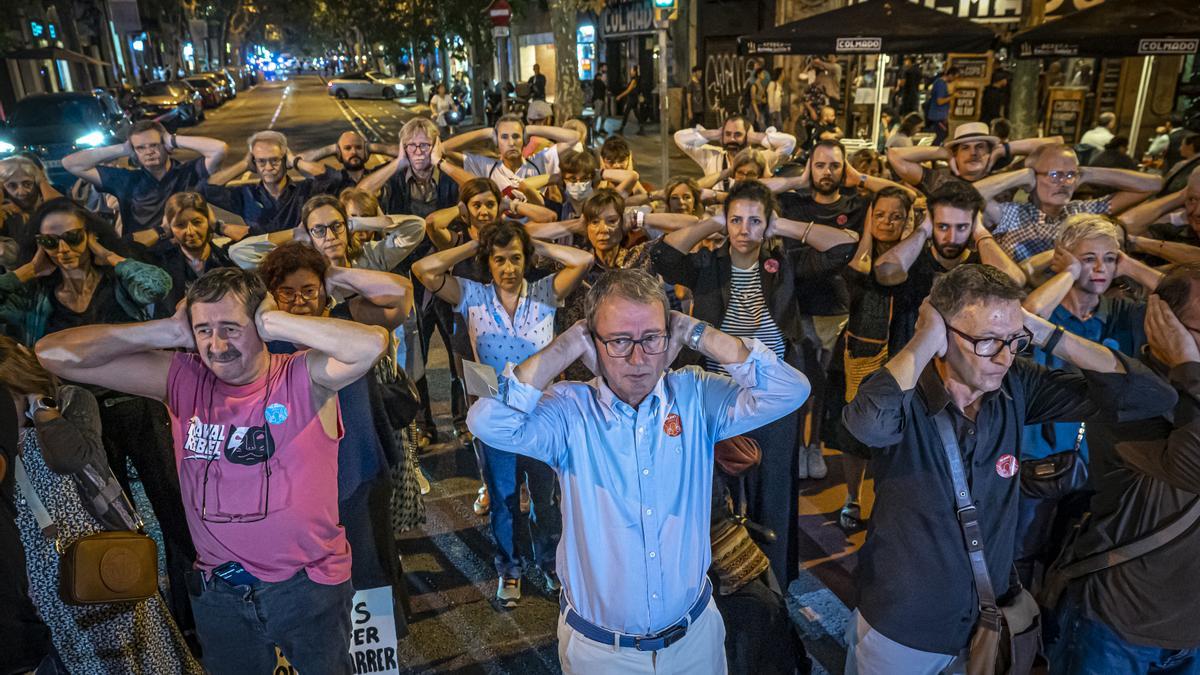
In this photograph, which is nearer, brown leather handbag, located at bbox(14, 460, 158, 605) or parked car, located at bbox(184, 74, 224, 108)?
brown leather handbag, located at bbox(14, 460, 158, 605)

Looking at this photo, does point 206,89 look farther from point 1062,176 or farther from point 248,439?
point 248,439

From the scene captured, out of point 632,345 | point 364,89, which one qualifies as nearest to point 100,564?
point 632,345

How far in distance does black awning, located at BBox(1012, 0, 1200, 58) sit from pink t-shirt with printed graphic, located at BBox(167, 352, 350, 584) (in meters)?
10.5

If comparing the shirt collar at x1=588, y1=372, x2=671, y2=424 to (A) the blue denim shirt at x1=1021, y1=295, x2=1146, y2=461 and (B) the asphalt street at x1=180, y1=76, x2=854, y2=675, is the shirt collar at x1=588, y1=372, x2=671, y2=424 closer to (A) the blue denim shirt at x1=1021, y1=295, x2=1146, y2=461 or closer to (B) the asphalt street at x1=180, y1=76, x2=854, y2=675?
(B) the asphalt street at x1=180, y1=76, x2=854, y2=675

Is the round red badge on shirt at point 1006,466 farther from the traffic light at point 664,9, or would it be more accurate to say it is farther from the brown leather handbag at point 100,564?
the traffic light at point 664,9

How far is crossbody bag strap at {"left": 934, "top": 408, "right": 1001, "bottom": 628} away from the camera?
107 inches

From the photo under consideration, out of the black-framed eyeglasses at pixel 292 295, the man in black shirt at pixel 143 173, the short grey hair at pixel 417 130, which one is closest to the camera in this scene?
the black-framed eyeglasses at pixel 292 295

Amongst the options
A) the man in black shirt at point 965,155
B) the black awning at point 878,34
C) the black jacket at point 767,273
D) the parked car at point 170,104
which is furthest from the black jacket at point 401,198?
the parked car at point 170,104

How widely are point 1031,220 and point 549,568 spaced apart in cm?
383

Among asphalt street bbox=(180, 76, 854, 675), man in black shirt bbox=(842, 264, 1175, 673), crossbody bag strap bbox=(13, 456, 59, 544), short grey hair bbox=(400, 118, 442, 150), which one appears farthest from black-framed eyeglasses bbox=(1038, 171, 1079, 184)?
crossbody bag strap bbox=(13, 456, 59, 544)

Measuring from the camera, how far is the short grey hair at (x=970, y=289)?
272 centimetres

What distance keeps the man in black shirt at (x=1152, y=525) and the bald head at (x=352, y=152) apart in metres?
6.23

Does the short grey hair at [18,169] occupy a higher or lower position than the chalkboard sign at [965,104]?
higher

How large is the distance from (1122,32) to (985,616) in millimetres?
9609
